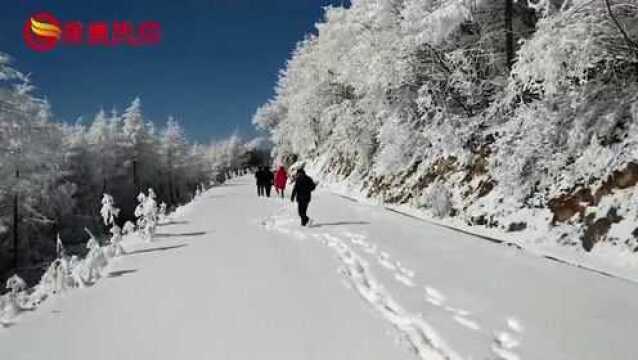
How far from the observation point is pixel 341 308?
592 centimetres

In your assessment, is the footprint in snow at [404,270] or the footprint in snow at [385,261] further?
the footprint in snow at [385,261]

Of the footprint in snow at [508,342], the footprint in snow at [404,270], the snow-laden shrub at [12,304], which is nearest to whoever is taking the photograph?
the footprint in snow at [508,342]

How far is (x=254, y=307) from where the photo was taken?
239 inches

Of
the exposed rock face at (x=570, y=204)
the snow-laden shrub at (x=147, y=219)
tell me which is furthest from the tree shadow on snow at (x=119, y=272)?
the exposed rock face at (x=570, y=204)

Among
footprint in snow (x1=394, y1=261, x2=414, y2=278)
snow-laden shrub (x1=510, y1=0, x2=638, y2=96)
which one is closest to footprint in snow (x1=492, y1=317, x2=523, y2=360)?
footprint in snow (x1=394, y1=261, x2=414, y2=278)

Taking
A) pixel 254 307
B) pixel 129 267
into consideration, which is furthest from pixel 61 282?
pixel 254 307

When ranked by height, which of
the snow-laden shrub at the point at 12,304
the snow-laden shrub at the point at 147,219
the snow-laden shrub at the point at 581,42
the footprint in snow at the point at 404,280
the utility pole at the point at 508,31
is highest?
the utility pole at the point at 508,31

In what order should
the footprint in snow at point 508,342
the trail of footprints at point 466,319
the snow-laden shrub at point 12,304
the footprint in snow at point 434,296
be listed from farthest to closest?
the snow-laden shrub at point 12,304, the footprint in snow at point 434,296, the trail of footprints at point 466,319, the footprint in snow at point 508,342

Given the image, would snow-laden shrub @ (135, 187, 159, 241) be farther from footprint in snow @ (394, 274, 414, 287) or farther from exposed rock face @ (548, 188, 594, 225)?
exposed rock face @ (548, 188, 594, 225)

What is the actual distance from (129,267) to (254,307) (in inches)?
157

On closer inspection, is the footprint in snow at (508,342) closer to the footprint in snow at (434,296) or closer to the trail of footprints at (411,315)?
the trail of footprints at (411,315)

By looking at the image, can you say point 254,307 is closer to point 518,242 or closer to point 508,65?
point 518,242

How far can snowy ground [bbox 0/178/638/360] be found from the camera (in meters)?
4.74

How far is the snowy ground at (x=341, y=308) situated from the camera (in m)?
4.74
